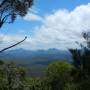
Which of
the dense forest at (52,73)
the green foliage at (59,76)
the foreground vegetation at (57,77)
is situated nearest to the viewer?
the dense forest at (52,73)

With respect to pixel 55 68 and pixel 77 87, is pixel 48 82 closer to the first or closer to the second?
pixel 55 68

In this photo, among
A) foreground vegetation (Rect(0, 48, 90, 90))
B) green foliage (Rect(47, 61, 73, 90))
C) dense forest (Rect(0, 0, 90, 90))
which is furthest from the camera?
green foliage (Rect(47, 61, 73, 90))

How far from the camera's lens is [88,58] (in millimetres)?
56875

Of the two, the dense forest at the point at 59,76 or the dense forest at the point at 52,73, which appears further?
the dense forest at the point at 59,76

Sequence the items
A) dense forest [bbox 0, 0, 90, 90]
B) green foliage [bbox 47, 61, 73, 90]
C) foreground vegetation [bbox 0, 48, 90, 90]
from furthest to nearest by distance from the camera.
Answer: green foliage [bbox 47, 61, 73, 90] → foreground vegetation [bbox 0, 48, 90, 90] → dense forest [bbox 0, 0, 90, 90]

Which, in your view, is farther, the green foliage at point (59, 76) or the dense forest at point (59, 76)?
the green foliage at point (59, 76)

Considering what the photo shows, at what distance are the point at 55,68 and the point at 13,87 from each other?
4153cm

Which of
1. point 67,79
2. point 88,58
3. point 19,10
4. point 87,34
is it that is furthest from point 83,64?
point 19,10

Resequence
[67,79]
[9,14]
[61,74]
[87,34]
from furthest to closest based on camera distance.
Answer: [61,74]
[67,79]
[87,34]
[9,14]

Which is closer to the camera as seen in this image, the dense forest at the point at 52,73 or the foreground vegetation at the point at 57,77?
the dense forest at the point at 52,73

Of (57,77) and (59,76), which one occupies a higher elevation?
(59,76)

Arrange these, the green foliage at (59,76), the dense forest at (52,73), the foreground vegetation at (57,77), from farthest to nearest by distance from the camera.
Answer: the green foliage at (59,76) → the foreground vegetation at (57,77) → the dense forest at (52,73)

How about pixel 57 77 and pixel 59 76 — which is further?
pixel 59 76

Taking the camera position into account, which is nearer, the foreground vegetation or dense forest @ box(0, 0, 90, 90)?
dense forest @ box(0, 0, 90, 90)
